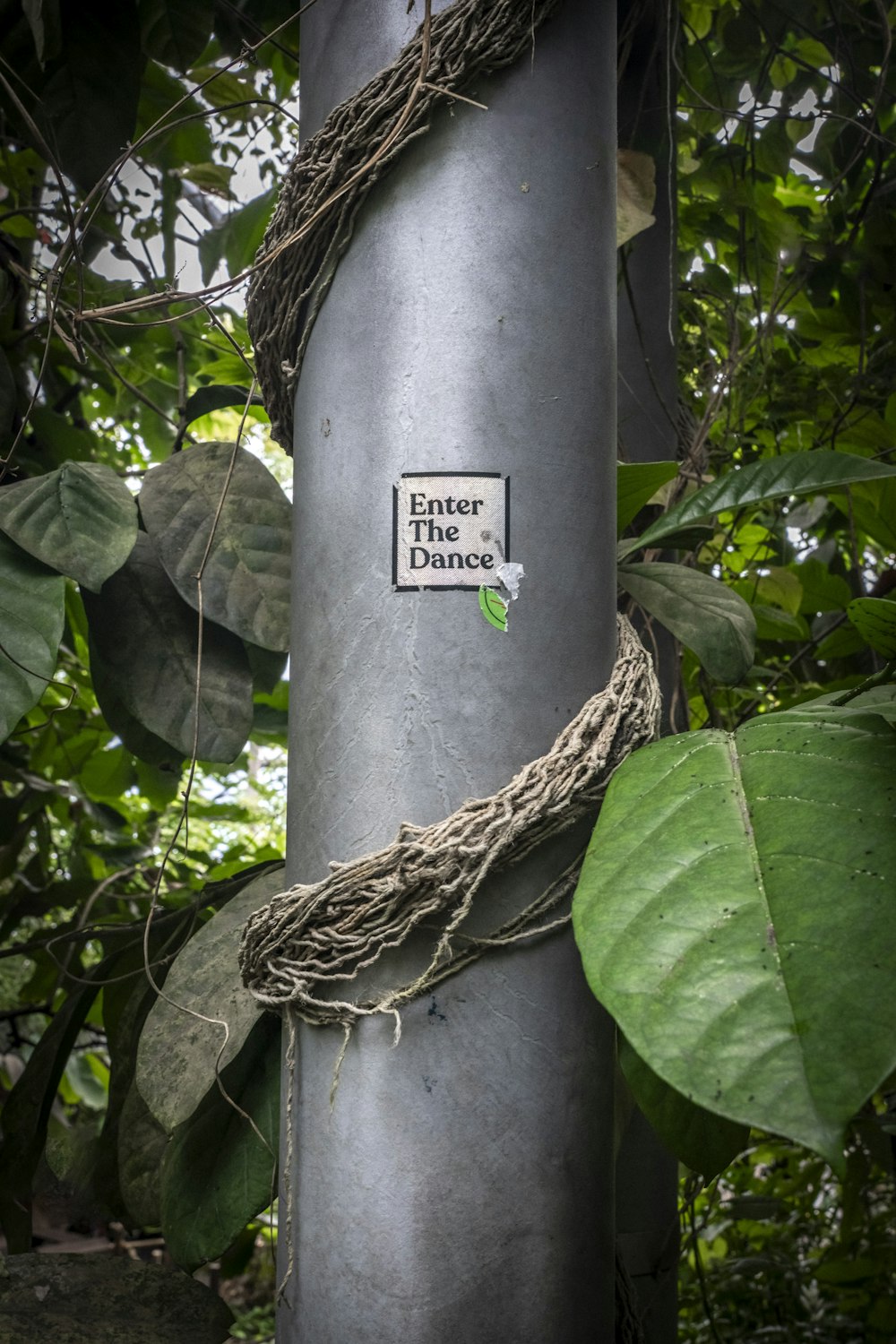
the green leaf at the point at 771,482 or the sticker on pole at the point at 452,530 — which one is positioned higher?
the green leaf at the point at 771,482

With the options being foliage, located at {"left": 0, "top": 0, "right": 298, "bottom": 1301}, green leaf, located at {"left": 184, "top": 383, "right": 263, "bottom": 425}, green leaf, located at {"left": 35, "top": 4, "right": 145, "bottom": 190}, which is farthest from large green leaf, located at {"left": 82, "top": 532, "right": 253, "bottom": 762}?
green leaf, located at {"left": 35, "top": 4, "right": 145, "bottom": 190}

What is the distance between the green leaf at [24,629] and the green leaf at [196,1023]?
0.23 metres

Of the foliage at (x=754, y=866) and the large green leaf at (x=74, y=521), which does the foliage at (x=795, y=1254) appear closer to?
the foliage at (x=754, y=866)

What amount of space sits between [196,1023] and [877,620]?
0.58 meters

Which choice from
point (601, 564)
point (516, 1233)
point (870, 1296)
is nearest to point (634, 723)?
point (601, 564)

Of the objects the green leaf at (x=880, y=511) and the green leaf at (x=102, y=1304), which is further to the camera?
the green leaf at (x=880, y=511)

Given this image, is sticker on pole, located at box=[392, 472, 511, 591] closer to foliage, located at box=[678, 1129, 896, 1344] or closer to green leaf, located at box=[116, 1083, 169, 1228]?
green leaf, located at box=[116, 1083, 169, 1228]

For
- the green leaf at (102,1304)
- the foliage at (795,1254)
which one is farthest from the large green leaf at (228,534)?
the foliage at (795,1254)

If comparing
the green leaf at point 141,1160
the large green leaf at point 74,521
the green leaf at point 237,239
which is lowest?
the green leaf at point 141,1160

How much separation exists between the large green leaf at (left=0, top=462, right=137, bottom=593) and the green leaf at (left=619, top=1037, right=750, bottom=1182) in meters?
0.52

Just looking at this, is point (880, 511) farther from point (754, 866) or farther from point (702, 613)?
point (754, 866)

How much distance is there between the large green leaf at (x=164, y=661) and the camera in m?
0.92

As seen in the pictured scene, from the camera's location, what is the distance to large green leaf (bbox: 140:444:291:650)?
0.92m

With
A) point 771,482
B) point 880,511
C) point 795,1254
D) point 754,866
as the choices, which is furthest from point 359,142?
point 795,1254
